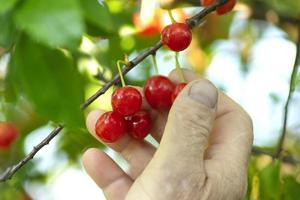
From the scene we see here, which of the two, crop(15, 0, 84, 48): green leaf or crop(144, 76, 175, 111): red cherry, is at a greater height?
crop(15, 0, 84, 48): green leaf

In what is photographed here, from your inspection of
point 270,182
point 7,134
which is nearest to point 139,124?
point 270,182

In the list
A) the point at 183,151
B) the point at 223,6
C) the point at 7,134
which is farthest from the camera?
the point at 7,134

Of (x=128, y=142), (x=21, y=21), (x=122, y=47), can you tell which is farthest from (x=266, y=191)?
(x=21, y=21)

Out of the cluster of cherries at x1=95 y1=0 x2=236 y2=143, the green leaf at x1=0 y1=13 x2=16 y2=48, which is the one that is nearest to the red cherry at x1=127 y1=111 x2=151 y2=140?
the cluster of cherries at x1=95 y1=0 x2=236 y2=143

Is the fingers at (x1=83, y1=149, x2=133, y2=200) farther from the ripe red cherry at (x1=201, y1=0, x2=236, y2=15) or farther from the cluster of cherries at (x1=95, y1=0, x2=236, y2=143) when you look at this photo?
the ripe red cherry at (x1=201, y1=0, x2=236, y2=15)

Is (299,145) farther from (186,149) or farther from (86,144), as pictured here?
(186,149)

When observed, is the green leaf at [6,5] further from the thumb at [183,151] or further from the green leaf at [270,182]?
the green leaf at [270,182]

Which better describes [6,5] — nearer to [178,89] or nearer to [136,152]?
[178,89]
